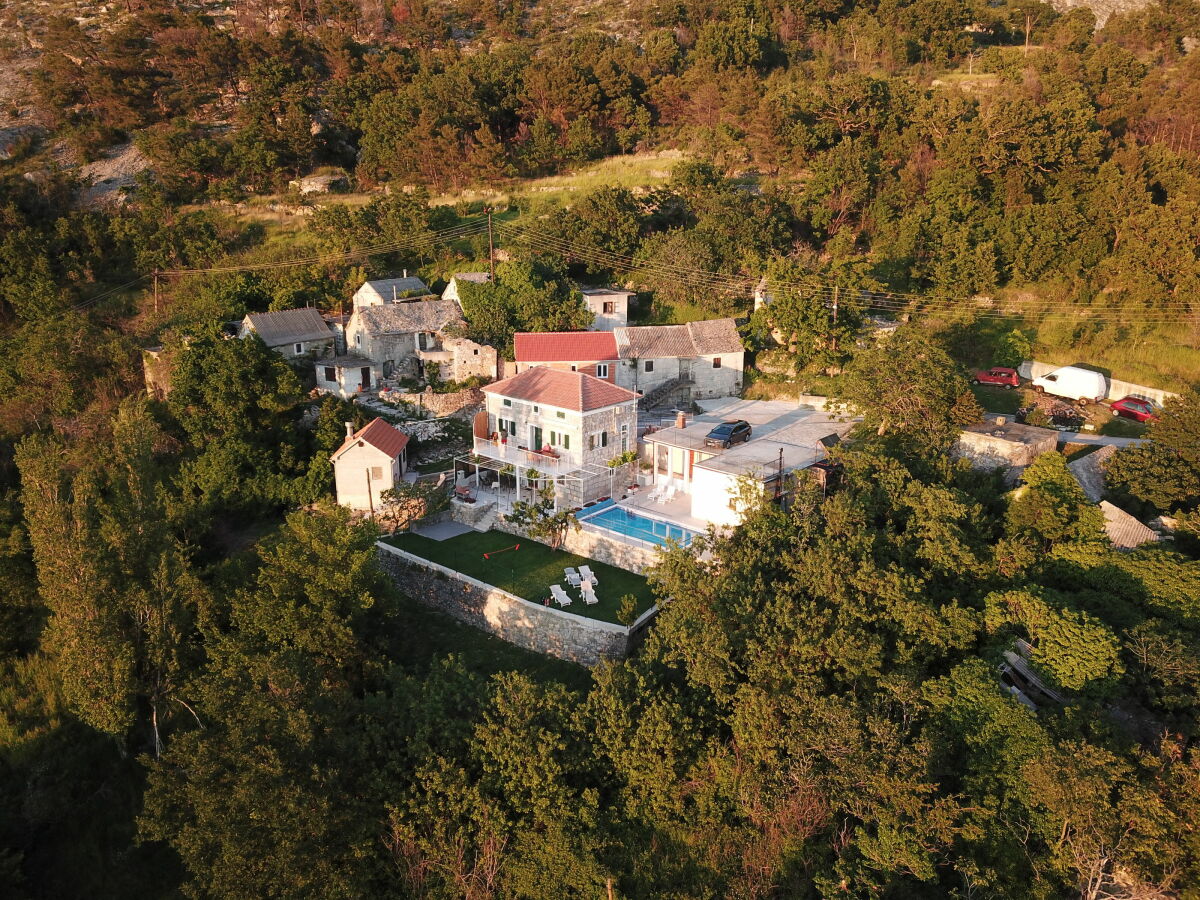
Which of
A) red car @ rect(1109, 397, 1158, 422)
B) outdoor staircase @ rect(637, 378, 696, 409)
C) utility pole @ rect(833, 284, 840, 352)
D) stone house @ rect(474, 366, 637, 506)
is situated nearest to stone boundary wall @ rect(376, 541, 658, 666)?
stone house @ rect(474, 366, 637, 506)

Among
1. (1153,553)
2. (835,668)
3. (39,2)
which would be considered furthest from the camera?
(39,2)

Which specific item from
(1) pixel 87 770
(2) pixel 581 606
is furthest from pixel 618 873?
(1) pixel 87 770

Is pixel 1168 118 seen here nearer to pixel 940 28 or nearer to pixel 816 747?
pixel 940 28

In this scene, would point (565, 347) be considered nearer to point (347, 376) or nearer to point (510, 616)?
point (347, 376)

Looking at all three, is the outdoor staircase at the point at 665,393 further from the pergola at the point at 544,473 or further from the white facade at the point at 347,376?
the white facade at the point at 347,376

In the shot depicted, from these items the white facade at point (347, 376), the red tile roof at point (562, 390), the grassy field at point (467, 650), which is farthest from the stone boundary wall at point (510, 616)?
the white facade at point (347, 376)

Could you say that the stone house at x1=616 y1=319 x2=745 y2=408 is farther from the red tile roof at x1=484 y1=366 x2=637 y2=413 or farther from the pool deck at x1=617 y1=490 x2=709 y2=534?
the pool deck at x1=617 y1=490 x2=709 y2=534

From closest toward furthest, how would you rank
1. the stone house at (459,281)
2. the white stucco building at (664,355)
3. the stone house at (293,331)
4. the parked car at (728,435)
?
the parked car at (728,435) < the white stucco building at (664,355) < the stone house at (293,331) < the stone house at (459,281)
